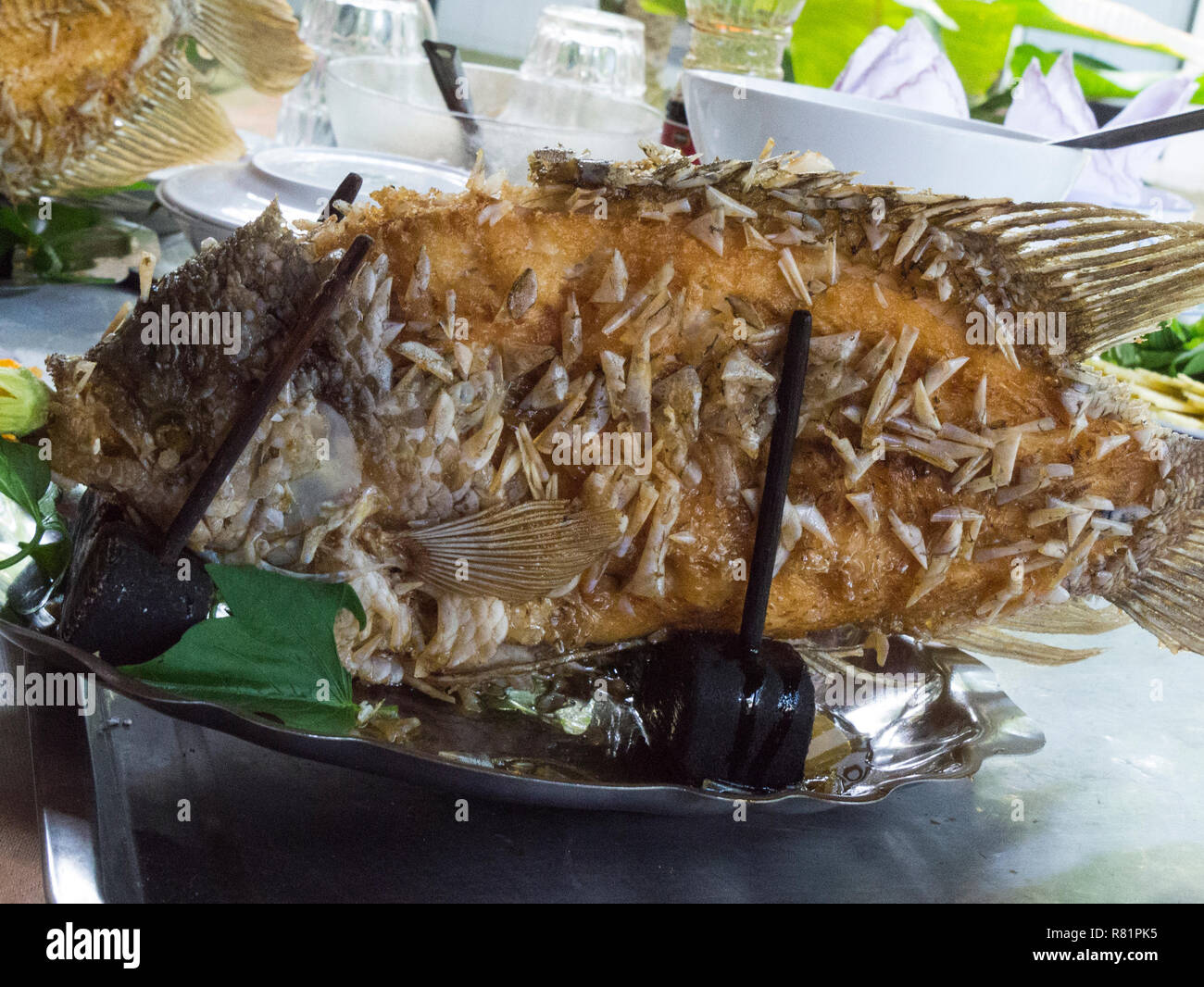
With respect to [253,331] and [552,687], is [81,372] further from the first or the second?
[552,687]

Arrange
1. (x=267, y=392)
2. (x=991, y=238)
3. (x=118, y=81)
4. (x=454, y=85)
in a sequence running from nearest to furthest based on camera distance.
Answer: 1. (x=267, y=392)
2. (x=991, y=238)
3. (x=118, y=81)
4. (x=454, y=85)

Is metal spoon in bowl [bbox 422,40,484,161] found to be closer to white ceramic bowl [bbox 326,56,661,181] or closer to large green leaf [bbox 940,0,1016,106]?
white ceramic bowl [bbox 326,56,661,181]

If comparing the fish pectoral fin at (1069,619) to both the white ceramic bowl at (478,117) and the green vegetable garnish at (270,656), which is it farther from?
the white ceramic bowl at (478,117)

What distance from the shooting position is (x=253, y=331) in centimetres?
95

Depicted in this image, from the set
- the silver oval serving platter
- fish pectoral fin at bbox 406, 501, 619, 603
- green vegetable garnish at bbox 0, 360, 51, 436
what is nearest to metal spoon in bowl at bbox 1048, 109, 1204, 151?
the silver oval serving platter

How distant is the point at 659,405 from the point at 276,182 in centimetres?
137

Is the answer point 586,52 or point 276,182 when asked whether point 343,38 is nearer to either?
point 586,52

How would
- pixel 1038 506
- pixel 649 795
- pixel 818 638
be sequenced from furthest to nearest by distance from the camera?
1. pixel 818 638
2. pixel 1038 506
3. pixel 649 795

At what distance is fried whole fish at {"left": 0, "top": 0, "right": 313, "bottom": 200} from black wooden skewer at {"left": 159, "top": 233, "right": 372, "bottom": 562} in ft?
3.85

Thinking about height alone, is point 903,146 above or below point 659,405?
above

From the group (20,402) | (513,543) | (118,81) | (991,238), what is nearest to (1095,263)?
(991,238)

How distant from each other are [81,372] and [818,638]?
0.76m

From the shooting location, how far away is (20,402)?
0.94 metres

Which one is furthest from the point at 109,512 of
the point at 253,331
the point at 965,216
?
the point at 965,216
